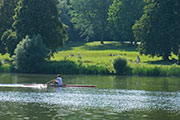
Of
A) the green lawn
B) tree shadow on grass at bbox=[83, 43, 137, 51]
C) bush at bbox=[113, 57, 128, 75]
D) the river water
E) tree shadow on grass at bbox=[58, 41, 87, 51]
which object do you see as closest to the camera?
the river water

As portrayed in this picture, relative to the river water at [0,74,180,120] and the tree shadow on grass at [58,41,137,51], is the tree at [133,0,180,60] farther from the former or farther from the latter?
the river water at [0,74,180,120]

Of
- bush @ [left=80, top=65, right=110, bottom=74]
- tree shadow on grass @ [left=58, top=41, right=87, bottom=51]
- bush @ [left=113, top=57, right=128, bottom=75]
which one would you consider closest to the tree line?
bush @ [left=80, top=65, right=110, bottom=74]

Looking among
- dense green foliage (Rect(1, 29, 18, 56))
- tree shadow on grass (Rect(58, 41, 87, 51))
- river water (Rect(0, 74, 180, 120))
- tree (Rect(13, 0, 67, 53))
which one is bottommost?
river water (Rect(0, 74, 180, 120))

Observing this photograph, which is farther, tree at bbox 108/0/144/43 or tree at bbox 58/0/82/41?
tree at bbox 58/0/82/41

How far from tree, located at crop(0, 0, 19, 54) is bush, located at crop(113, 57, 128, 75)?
94.5 feet

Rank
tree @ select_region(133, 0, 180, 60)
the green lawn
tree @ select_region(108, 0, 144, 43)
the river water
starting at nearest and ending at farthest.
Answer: the river water
tree @ select_region(133, 0, 180, 60)
the green lawn
tree @ select_region(108, 0, 144, 43)

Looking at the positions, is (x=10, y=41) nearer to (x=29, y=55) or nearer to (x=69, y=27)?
(x=29, y=55)

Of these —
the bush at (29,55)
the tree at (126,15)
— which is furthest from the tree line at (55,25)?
the tree at (126,15)

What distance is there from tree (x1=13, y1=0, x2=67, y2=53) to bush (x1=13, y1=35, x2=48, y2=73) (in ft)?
17.8

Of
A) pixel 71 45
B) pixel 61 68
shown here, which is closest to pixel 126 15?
pixel 71 45

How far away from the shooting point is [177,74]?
251 ft

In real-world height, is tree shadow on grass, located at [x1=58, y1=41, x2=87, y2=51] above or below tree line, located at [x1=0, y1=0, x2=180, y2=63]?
below

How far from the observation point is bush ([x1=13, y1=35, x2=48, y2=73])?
259ft

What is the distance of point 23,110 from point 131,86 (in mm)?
24856
